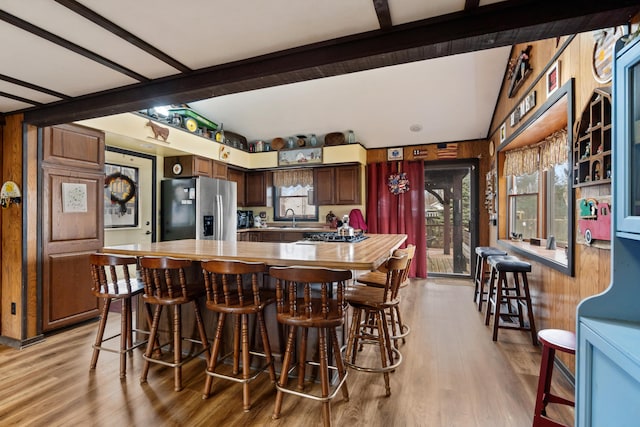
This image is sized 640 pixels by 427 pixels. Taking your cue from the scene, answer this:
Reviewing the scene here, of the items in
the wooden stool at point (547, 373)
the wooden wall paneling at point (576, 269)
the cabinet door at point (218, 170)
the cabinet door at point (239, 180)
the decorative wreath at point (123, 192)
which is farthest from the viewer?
the cabinet door at point (239, 180)

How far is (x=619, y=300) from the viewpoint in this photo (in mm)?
1180

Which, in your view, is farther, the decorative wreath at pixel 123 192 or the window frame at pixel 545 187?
the decorative wreath at pixel 123 192

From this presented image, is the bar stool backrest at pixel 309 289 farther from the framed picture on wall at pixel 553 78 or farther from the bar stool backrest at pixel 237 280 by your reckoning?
the framed picture on wall at pixel 553 78

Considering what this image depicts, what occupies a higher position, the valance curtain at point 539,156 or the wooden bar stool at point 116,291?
the valance curtain at point 539,156

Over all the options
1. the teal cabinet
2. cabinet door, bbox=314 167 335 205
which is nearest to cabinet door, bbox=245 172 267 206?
cabinet door, bbox=314 167 335 205

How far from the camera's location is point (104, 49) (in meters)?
1.76

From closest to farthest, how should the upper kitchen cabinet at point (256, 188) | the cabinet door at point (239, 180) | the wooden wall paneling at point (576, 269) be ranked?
the wooden wall paneling at point (576, 269)
the cabinet door at point (239, 180)
the upper kitchen cabinet at point (256, 188)

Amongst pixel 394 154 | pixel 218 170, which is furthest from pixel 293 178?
pixel 394 154

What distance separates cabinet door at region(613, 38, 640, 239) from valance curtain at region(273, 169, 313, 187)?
4802mm

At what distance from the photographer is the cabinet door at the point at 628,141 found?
1086 millimetres

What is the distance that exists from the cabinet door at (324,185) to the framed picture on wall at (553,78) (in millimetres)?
3503

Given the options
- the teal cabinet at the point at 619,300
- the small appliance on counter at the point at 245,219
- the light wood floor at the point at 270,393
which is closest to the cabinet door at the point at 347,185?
the small appliance on counter at the point at 245,219

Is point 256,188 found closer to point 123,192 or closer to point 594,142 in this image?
point 123,192

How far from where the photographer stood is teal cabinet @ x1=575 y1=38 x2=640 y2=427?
1.04 metres
